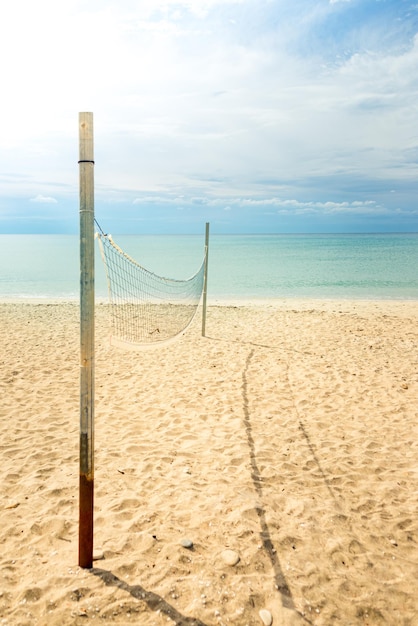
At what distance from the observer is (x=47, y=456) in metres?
4.41

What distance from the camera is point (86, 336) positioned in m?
2.56

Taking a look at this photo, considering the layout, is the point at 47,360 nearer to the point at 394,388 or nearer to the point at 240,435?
the point at 240,435

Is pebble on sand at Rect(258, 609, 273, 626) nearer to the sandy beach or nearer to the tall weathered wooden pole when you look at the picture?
the sandy beach

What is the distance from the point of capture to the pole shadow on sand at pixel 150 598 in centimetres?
248

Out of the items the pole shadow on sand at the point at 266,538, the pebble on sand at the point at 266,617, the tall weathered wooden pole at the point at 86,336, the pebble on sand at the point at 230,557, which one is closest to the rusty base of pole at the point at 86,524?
the tall weathered wooden pole at the point at 86,336

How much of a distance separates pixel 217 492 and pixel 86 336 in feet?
6.89

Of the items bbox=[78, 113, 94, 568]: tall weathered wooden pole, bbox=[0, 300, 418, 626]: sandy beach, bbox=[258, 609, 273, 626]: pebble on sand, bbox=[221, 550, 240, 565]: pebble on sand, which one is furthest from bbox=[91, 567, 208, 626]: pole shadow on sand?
bbox=[221, 550, 240, 565]: pebble on sand

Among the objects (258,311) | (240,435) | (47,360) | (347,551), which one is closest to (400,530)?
(347,551)

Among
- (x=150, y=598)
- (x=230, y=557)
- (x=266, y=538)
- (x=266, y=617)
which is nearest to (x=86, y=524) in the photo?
(x=150, y=598)

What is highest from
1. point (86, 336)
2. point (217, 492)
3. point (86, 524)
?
point (86, 336)

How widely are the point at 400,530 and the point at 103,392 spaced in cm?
433

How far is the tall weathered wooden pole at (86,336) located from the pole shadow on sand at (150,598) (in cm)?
15

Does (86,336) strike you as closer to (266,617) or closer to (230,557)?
(230,557)

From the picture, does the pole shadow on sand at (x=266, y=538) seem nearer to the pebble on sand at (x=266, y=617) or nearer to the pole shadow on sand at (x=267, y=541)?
the pole shadow on sand at (x=267, y=541)
